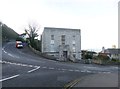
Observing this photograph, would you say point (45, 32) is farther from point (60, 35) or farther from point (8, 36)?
point (8, 36)

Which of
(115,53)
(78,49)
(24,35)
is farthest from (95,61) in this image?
(115,53)

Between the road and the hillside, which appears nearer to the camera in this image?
the road

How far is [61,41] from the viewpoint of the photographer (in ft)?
211

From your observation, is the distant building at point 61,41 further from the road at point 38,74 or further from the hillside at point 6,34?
the hillside at point 6,34

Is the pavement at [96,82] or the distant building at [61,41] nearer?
the pavement at [96,82]

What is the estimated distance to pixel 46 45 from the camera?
64062 millimetres

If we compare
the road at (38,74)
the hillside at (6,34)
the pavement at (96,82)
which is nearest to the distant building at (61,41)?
the road at (38,74)

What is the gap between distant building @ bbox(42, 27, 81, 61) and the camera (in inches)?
2499

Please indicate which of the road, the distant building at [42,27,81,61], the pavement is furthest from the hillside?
the pavement

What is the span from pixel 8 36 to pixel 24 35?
20841 mm

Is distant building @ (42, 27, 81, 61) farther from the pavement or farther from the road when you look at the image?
the pavement

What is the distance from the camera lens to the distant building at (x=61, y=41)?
63469mm

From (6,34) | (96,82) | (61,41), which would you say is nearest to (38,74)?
(96,82)

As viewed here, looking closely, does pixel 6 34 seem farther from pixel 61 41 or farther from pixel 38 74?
pixel 38 74
